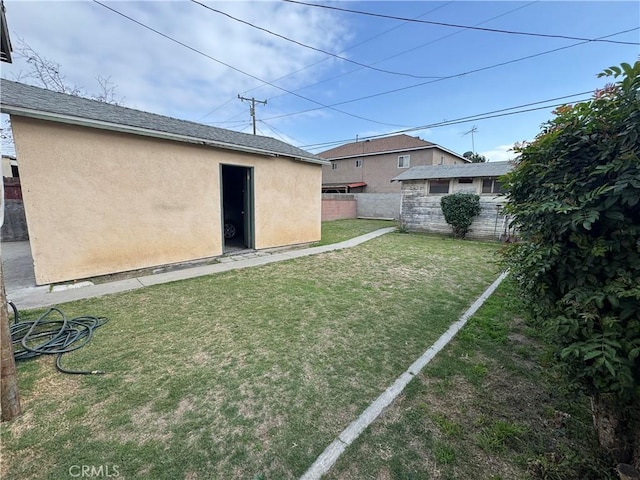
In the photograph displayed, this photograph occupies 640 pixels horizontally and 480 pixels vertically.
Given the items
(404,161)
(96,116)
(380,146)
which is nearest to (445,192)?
(404,161)

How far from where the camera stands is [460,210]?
1054cm

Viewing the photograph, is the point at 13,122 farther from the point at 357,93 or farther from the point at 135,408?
the point at 357,93

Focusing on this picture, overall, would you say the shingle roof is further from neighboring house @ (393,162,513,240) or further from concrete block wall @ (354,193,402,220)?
neighboring house @ (393,162,513,240)

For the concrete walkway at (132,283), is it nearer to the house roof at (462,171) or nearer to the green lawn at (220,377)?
the green lawn at (220,377)

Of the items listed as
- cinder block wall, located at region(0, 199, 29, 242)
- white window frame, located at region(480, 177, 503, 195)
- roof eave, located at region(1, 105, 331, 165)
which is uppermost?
roof eave, located at region(1, 105, 331, 165)

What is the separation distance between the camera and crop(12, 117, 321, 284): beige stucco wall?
4379mm

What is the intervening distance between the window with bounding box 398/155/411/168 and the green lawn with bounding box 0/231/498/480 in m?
18.5

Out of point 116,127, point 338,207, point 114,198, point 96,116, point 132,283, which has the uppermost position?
point 96,116

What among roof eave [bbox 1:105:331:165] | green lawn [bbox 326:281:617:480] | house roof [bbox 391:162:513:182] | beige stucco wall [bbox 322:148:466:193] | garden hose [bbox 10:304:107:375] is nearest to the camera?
green lawn [bbox 326:281:617:480]

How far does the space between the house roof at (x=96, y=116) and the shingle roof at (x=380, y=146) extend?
1795cm

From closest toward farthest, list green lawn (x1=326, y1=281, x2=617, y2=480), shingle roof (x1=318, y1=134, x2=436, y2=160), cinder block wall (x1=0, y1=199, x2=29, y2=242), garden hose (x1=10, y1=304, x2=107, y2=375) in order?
green lawn (x1=326, y1=281, x2=617, y2=480)
garden hose (x1=10, y1=304, x2=107, y2=375)
cinder block wall (x1=0, y1=199, x2=29, y2=242)
shingle roof (x1=318, y1=134, x2=436, y2=160)

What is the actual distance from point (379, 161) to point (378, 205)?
641cm

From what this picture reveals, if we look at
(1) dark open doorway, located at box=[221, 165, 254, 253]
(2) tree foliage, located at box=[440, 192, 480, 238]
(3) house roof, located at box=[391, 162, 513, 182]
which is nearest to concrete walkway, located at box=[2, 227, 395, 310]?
(1) dark open doorway, located at box=[221, 165, 254, 253]

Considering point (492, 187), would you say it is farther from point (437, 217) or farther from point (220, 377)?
point (220, 377)
